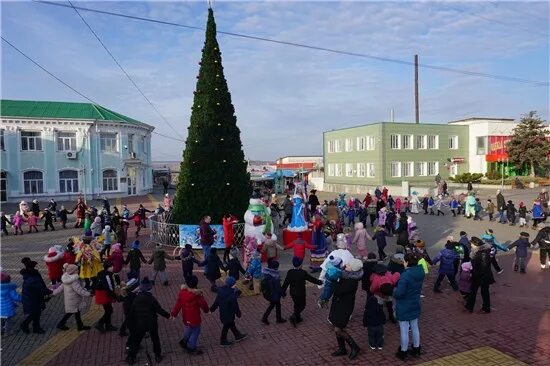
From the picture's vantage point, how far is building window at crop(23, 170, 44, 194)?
3675 cm

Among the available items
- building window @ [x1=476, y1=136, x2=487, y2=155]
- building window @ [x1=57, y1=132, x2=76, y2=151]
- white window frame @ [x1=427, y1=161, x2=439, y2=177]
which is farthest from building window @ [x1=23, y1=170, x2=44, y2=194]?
building window @ [x1=476, y1=136, x2=487, y2=155]

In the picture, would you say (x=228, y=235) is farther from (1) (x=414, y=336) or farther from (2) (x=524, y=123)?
(2) (x=524, y=123)

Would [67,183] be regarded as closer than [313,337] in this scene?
No

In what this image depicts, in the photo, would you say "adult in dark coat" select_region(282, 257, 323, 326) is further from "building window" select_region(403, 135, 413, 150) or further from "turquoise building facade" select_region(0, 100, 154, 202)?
"building window" select_region(403, 135, 413, 150)

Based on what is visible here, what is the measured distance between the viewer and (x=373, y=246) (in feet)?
50.6

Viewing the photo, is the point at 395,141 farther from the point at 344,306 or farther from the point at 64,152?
the point at 344,306

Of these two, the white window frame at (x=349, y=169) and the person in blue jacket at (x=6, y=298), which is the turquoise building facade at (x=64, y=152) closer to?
the white window frame at (x=349, y=169)

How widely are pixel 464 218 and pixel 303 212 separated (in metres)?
11.9

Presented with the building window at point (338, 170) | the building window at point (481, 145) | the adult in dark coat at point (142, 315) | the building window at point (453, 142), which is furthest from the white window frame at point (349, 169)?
the adult in dark coat at point (142, 315)

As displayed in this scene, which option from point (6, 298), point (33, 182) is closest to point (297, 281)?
point (6, 298)

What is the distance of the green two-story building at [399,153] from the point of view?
140ft

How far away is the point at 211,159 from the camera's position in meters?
15.6

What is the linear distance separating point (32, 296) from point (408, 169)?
41515 millimetres

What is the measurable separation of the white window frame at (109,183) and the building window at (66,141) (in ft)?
12.5
